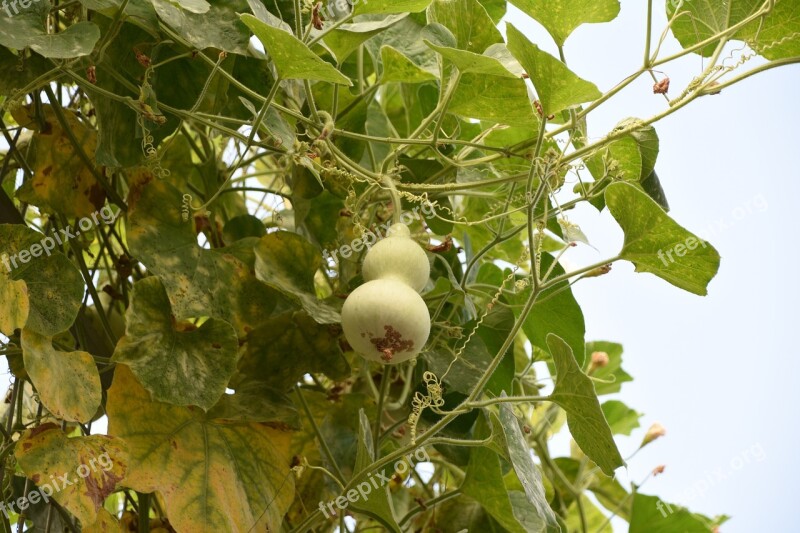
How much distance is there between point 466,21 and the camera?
2.25 feet

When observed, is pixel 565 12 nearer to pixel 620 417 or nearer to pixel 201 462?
pixel 201 462

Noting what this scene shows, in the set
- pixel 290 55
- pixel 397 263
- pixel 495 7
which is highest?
pixel 495 7

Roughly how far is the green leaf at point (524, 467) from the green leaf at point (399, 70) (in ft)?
0.93

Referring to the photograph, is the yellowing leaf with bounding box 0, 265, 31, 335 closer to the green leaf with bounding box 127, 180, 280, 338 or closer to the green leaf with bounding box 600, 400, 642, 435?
the green leaf with bounding box 127, 180, 280, 338

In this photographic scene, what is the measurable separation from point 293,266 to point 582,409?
26cm

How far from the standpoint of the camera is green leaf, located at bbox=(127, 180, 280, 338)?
27.1 inches

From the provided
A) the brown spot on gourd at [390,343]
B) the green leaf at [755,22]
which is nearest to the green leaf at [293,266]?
the brown spot on gourd at [390,343]

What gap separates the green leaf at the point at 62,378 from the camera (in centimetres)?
59

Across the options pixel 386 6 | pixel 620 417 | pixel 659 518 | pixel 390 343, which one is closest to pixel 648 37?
pixel 386 6

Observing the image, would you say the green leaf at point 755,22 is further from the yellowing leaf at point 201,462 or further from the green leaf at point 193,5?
the yellowing leaf at point 201,462

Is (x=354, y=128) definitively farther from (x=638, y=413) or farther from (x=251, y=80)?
(x=638, y=413)

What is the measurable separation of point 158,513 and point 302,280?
0.29 metres

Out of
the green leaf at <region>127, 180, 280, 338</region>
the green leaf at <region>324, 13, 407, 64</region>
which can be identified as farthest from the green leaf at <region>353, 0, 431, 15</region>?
the green leaf at <region>127, 180, 280, 338</region>

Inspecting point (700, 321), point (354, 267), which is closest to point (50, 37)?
point (354, 267)
